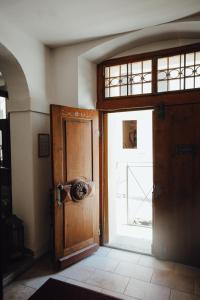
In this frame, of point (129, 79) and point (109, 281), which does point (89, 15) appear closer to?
point (129, 79)

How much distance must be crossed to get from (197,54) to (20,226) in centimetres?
327

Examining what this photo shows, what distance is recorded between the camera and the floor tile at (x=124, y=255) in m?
3.17

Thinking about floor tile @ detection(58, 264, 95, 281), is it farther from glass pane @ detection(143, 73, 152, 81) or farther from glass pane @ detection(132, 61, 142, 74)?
glass pane @ detection(132, 61, 142, 74)

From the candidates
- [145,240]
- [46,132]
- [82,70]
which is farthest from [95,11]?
[145,240]

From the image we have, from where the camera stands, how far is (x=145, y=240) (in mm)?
3766

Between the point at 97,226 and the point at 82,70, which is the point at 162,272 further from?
the point at 82,70

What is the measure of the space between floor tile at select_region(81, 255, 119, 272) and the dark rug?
1.47 m

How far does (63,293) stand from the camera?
5.06ft

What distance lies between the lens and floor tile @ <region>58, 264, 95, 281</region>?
108 inches

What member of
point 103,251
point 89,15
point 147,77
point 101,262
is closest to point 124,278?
point 101,262

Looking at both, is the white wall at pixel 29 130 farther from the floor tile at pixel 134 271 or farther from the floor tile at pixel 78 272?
the floor tile at pixel 134 271

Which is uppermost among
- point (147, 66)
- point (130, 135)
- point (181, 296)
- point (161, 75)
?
point (147, 66)

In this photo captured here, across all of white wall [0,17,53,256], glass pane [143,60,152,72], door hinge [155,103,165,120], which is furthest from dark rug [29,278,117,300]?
glass pane [143,60,152,72]

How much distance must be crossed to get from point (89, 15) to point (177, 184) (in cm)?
235
